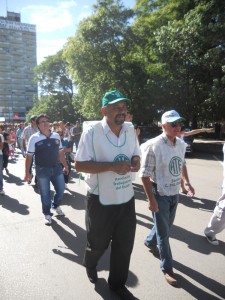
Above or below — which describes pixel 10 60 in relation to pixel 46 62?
above

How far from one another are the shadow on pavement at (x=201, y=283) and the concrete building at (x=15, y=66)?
107398mm

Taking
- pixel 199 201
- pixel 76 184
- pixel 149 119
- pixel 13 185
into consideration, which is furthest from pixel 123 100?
pixel 149 119

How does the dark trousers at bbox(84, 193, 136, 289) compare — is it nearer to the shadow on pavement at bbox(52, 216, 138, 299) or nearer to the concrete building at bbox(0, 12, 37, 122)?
the shadow on pavement at bbox(52, 216, 138, 299)

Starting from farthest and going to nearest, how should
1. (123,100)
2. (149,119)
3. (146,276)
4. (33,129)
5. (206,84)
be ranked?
(149,119), (206,84), (33,129), (146,276), (123,100)

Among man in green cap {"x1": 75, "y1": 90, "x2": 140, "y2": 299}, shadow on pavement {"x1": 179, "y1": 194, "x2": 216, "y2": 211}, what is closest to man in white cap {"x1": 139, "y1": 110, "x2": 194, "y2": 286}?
man in green cap {"x1": 75, "y1": 90, "x2": 140, "y2": 299}

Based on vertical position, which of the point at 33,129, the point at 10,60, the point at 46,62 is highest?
the point at 10,60

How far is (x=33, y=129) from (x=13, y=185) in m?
2.18

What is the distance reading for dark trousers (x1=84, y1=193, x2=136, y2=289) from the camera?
9.75ft

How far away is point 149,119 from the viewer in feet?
79.5

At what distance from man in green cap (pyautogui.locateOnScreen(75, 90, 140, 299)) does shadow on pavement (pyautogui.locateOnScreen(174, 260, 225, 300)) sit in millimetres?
666

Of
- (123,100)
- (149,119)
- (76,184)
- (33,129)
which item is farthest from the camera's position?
(149,119)

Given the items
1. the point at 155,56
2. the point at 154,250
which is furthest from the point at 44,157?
the point at 155,56

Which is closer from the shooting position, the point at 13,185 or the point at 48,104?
the point at 13,185

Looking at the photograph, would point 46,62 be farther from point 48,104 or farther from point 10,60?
point 10,60
